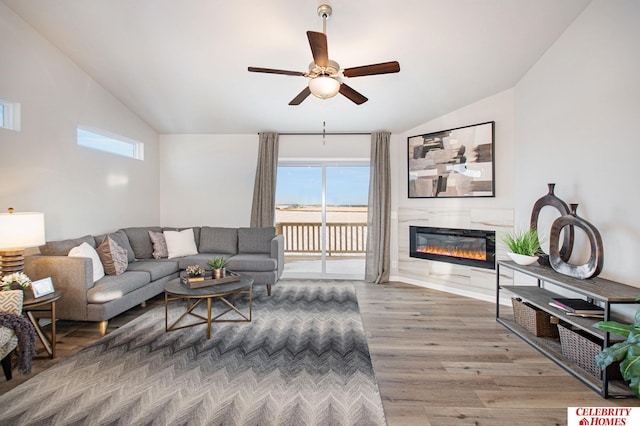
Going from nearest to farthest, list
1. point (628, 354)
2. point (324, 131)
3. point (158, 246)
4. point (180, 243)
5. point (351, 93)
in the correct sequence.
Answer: point (628, 354) → point (351, 93) → point (158, 246) → point (180, 243) → point (324, 131)

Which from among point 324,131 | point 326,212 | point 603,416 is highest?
point 324,131

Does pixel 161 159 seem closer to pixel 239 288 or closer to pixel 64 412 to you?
pixel 239 288

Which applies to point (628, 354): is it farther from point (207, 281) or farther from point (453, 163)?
point (207, 281)

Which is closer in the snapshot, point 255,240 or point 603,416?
point 603,416

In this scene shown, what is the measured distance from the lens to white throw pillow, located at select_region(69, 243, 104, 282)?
3011mm

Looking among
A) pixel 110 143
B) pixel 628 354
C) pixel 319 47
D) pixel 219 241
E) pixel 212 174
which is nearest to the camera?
pixel 628 354

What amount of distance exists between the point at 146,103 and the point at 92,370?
353cm

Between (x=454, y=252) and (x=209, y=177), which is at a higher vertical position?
(x=209, y=177)

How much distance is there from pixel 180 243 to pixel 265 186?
158 cm

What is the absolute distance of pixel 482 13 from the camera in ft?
8.70

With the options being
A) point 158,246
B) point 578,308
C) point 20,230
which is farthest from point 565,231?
point 158,246

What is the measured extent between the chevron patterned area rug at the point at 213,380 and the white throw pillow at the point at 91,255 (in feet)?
1.98

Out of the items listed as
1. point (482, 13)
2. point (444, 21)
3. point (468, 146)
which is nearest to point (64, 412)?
point (444, 21)

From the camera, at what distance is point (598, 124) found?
2578mm
